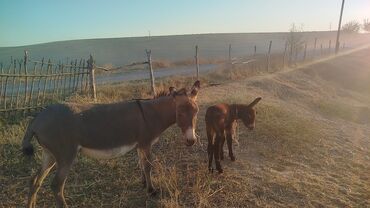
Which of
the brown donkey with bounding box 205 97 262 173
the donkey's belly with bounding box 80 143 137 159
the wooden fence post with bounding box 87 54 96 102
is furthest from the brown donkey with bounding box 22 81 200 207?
the wooden fence post with bounding box 87 54 96 102

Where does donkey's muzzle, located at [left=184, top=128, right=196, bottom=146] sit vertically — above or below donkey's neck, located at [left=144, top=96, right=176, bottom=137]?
below

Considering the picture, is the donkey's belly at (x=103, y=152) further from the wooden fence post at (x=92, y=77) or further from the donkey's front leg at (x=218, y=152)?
the wooden fence post at (x=92, y=77)

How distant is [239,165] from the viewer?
24.3 ft

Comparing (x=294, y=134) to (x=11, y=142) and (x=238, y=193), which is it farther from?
(x=11, y=142)

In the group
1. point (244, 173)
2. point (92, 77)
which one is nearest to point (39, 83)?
point (92, 77)

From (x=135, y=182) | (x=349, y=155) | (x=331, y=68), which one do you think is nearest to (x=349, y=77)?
(x=331, y=68)

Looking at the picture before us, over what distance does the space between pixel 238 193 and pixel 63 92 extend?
8.47 m

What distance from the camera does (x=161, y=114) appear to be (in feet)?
19.2

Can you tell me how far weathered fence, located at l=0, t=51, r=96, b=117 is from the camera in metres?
10.2

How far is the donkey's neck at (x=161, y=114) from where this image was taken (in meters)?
5.78

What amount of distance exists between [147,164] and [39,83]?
6.76 m

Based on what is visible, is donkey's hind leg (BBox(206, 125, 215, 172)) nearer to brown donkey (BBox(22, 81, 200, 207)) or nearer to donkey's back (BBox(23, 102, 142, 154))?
brown donkey (BBox(22, 81, 200, 207))

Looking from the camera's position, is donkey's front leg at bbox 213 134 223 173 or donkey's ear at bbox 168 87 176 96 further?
donkey's front leg at bbox 213 134 223 173

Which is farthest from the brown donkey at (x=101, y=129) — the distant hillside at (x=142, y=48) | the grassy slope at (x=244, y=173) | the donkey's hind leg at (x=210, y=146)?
the distant hillside at (x=142, y=48)
